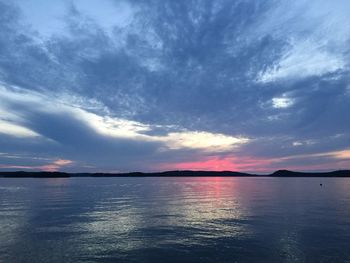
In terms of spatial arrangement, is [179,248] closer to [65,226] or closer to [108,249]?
[108,249]

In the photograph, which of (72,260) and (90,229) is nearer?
(72,260)

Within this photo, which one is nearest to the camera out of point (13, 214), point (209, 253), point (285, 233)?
point (209, 253)

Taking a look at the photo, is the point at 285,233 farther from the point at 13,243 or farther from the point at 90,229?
the point at 13,243

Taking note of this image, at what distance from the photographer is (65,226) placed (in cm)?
3572

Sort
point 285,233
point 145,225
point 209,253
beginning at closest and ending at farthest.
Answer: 1. point 209,253
2. point 285,233
3. point 145,225

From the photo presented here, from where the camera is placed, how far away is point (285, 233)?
3173cm

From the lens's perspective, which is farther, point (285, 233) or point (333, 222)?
point (333, 222)

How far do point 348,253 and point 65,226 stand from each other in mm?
27743

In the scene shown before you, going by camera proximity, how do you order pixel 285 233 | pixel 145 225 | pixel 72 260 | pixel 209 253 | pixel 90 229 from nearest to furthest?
pixel 72 260
pixel 209 253
pixel 285 233
pixel 90 229
pixel 145 225

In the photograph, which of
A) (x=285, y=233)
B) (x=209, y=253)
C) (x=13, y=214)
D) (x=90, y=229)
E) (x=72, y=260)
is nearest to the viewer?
(x=72, y=260)

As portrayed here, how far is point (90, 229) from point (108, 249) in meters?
9.06

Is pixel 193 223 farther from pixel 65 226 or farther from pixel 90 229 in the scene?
pixel 65 226

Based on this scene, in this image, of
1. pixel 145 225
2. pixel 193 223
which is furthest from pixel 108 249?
pixel 193 223

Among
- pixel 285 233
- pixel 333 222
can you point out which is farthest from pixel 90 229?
pixel 333 222
